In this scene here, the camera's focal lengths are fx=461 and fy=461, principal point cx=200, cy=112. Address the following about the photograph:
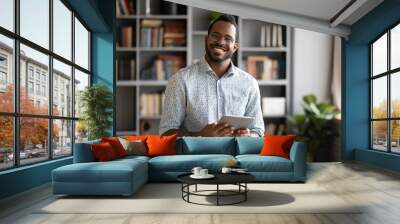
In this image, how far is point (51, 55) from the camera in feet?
19.6

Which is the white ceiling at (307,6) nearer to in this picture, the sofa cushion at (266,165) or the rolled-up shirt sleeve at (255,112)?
the rolled-up shirt sleeve at (255,112)

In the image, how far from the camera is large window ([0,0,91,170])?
4.70 meters

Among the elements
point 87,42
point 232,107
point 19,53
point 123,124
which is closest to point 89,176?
point 19,53

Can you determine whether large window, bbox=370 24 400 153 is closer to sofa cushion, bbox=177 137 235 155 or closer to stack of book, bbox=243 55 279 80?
stack of book, bbox=243 55 279 80

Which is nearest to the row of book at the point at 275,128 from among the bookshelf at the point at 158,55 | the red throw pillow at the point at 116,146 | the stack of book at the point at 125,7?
the bookshelf at the point at 158,55

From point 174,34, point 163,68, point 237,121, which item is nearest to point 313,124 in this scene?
point 237,121

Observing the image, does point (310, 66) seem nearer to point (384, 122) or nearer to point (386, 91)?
point (386, 91)

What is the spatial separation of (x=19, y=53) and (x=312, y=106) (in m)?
6.00

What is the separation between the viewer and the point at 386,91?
7809 millimetres

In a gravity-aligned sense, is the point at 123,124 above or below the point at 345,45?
below

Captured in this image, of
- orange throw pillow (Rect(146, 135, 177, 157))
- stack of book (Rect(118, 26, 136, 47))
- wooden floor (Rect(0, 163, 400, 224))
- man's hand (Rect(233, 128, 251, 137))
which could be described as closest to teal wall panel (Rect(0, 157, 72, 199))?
wooden floor (Rect(0, 163, 400, 224))

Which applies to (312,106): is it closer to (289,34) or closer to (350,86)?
(350,86)

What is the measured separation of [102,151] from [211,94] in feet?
8.11

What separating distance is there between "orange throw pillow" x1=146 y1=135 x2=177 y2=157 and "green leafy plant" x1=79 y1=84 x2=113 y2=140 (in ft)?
4.40
